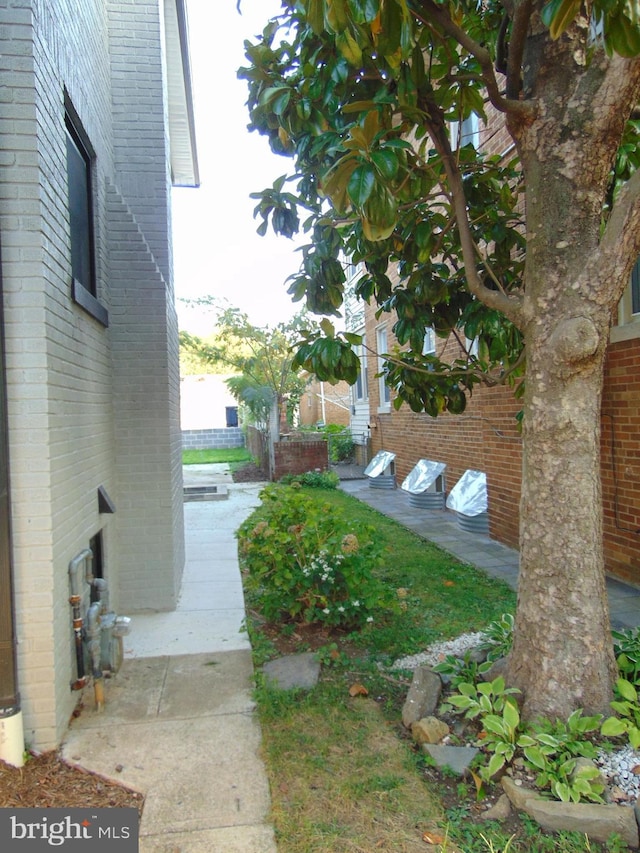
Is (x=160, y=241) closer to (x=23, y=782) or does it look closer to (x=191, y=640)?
(x=191, y=640)

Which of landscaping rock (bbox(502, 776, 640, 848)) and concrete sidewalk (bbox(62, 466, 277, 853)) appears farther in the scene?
concrete sidewalk (bbox(62, 466, 277, 853))

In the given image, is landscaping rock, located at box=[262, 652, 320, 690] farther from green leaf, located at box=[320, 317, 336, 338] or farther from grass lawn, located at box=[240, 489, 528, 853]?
green leaf, located at box=[320, 317, 336, 338]

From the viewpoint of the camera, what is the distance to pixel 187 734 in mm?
3062

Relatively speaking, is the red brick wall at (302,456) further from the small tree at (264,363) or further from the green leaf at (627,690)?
the green leaf at (627,690)

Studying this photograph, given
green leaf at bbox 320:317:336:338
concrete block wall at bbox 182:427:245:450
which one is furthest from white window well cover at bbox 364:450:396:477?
concrete block wall at bbox 182:427:245:450

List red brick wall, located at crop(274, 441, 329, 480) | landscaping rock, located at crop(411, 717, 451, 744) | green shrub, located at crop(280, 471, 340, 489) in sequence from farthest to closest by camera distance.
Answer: red brick wall, located at crop(274, 441, 329, 480), green shrub, located at crop(280, 471, 340, 489), landscaping rock, located at crop(411, 717, 451, 744)

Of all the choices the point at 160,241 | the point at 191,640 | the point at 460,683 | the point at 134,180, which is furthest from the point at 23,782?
the point at 134,180

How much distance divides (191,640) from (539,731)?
2.65 m

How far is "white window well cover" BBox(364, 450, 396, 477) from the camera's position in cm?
1230

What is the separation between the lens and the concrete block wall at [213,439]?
25.9 metres

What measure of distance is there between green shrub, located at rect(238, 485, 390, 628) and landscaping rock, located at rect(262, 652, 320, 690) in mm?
384

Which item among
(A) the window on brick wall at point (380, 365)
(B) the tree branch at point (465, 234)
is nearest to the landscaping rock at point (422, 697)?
(B) the tree branch at point (465, 234)

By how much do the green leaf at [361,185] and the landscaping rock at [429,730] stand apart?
2.46m

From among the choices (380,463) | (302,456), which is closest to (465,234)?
(380,463)
